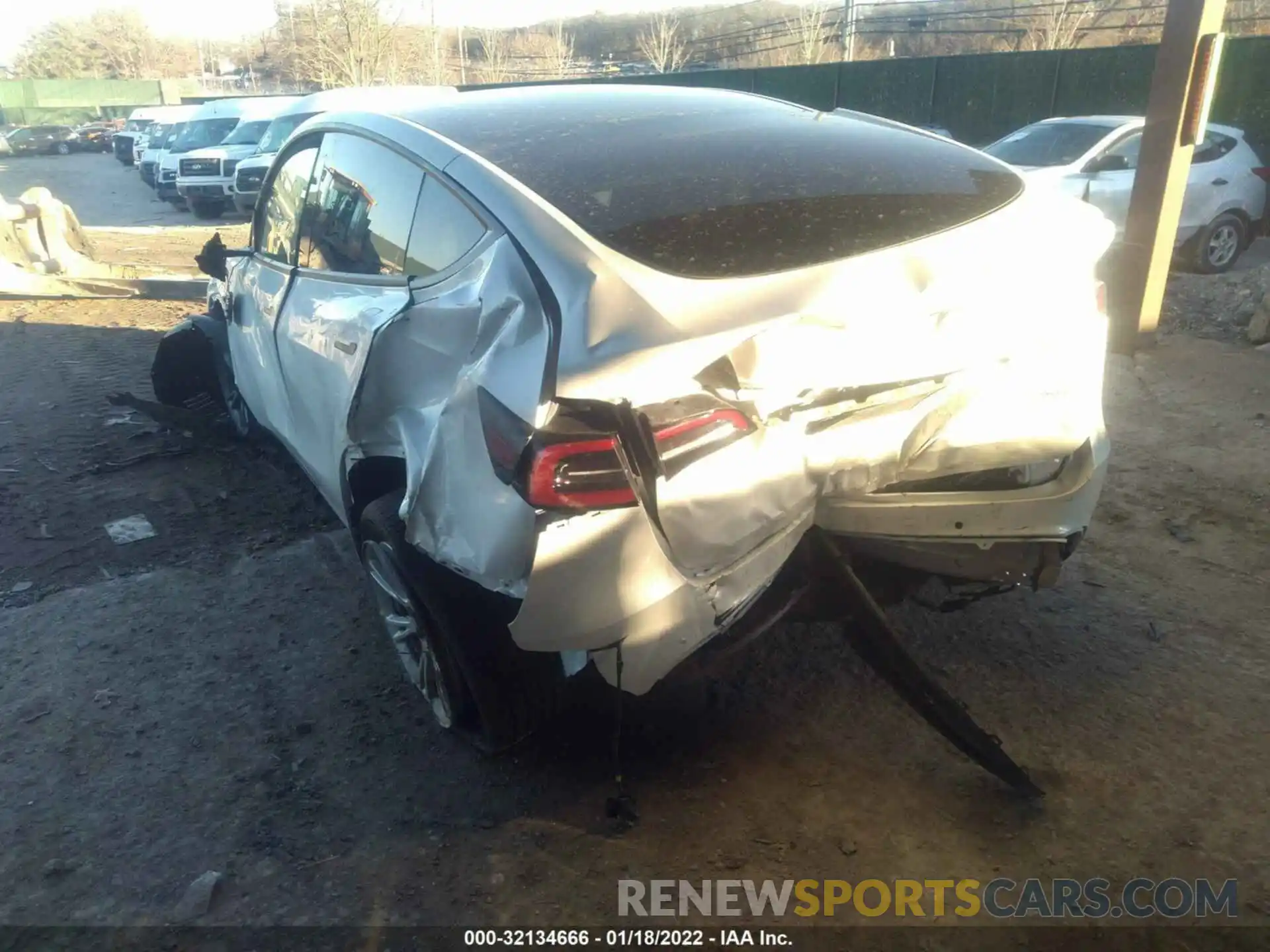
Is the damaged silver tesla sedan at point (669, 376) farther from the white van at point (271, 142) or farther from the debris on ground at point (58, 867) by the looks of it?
the white van at point (271, 142)

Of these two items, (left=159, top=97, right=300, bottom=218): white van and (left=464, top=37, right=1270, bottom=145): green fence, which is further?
(left=159, top=97, right=300, bottom=218): white van

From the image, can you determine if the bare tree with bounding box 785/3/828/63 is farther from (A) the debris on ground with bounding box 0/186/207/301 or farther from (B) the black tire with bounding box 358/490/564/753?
(B) the black tire with bounding box 358/490/564/753

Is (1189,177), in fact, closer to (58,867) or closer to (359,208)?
(359,208)

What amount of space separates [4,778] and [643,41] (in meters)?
57.9

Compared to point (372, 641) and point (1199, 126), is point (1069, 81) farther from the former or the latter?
point (372, 641)

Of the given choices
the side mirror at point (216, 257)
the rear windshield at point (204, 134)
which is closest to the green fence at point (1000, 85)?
the rear windshield at point (204, 134)

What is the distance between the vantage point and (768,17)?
258 ft

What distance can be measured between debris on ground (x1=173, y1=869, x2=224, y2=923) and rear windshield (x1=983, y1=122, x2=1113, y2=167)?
10.1 m

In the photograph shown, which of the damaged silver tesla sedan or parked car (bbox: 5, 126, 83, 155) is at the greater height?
the damaged silver tesla sedan

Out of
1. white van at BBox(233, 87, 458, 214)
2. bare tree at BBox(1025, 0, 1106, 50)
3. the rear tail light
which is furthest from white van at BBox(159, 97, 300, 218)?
bare tree at BBox(1025, 0, 1106, 50)

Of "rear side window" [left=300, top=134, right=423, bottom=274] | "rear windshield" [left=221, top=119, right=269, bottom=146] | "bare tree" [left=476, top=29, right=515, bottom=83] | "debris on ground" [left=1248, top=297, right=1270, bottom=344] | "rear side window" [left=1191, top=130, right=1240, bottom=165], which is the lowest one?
"debris on ground" [left=1248, top=297, right=1270, bottom=344]

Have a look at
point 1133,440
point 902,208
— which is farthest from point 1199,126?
point 902,208

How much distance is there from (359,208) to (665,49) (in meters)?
47.6

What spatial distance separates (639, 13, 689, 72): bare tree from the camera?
4669 cm
